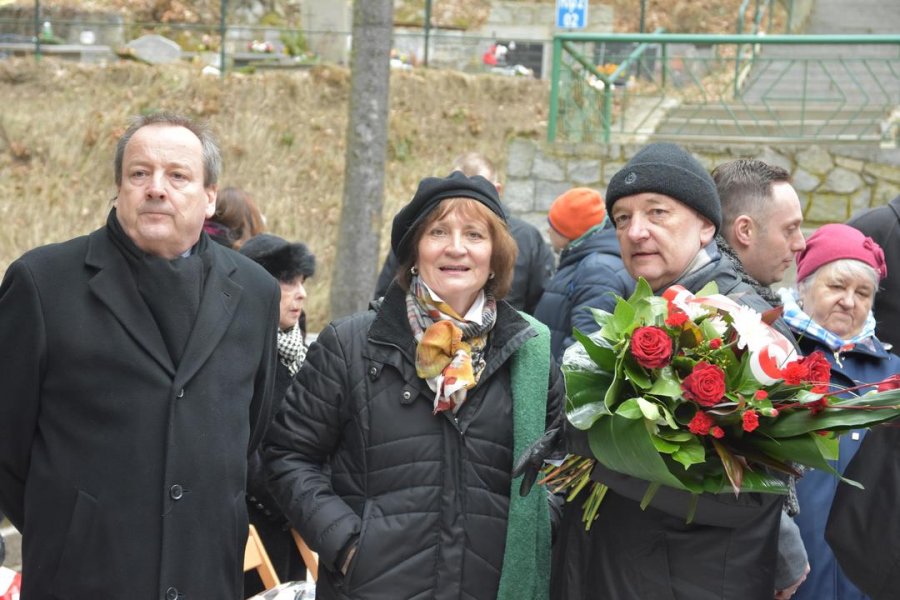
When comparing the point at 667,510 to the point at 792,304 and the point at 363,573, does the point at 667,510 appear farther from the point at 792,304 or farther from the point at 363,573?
the point at 792,304

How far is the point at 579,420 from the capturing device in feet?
8.75

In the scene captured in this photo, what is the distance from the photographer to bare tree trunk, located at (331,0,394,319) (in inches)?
299

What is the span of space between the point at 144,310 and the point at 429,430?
2.85ft

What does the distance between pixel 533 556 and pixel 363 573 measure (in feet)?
1.61

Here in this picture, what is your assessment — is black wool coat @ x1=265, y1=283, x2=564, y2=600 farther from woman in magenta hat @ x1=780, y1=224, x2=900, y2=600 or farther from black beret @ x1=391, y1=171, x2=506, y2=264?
woman in magenta hat @ x1=780, y1=224, x2=900, y2=600

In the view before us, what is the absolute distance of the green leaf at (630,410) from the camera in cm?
251

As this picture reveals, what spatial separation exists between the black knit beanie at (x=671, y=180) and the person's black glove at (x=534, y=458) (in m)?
0.77

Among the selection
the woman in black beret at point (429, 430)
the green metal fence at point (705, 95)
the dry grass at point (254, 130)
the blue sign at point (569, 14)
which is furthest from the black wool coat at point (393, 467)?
the blue sign at point (569, 14)

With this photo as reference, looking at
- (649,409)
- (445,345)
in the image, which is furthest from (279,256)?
(649,409)

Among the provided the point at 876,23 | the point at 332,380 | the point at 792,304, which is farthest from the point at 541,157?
the point at 876,23

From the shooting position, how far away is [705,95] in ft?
35.0

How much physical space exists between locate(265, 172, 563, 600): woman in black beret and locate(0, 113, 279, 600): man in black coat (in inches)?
9.8

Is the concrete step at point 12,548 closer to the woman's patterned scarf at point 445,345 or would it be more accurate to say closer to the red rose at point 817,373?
the woman's patterned scarf at point 445,345

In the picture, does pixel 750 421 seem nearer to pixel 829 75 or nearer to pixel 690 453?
pixel 690 453
